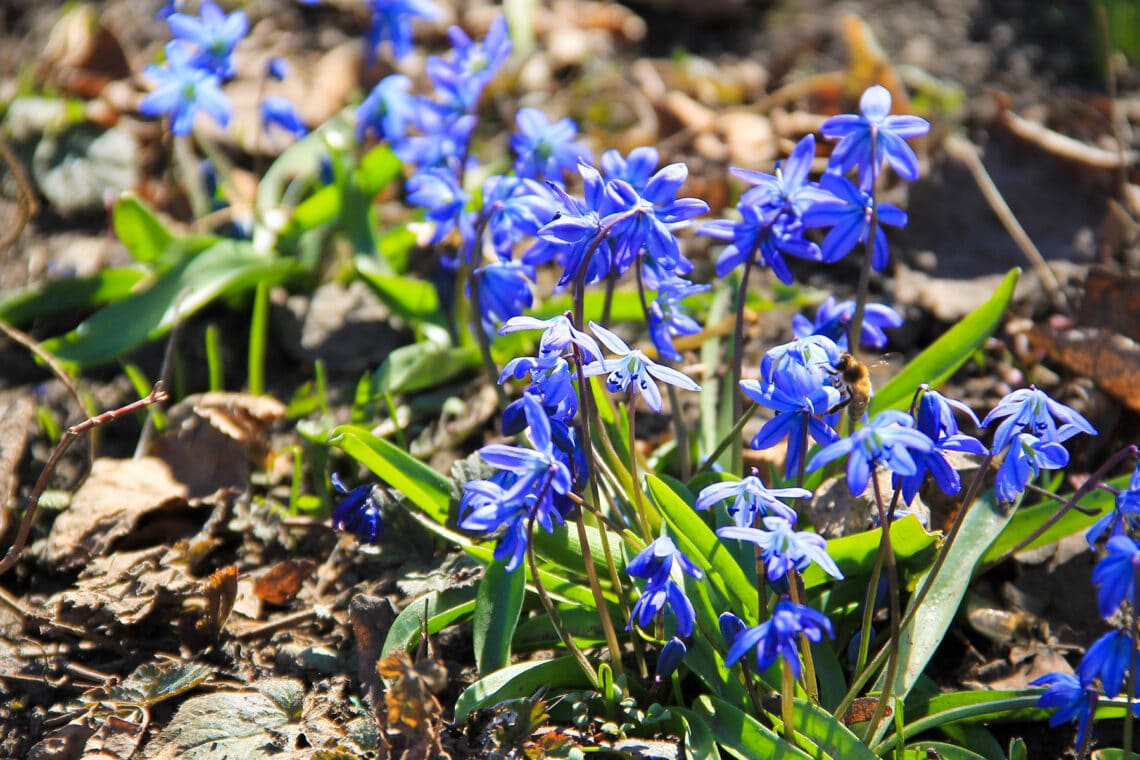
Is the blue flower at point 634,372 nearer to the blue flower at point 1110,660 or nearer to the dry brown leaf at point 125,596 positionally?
the blue flower at point 1110,660

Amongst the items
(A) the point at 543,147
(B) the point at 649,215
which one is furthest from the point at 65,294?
(B) the point at 649,215

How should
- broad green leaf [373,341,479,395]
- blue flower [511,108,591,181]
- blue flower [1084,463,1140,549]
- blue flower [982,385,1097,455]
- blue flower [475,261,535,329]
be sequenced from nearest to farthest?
blue flower [1084,463,1140,549], blue flower [982,385,1097,455], blue flower [475,261,535,329], blue flower [511,108,591,181], broad green leaf [373,341,479,395]

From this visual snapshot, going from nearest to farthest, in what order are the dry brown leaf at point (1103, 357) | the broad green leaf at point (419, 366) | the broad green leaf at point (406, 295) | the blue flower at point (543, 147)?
the blue flower at point (543, 147)
the dry brown leaf at point (1103, 357)
the broad green leaf at point (419, 366)
the broad green leaf at point (406, 295)

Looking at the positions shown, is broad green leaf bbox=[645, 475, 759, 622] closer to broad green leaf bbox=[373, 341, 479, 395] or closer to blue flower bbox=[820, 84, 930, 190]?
blue flower bbox=[820, 84, 930, 190]

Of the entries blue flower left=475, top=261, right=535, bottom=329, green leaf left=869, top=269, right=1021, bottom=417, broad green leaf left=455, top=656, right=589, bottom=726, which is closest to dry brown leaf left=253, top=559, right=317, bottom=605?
broad green leaf left=455, top=656, right=589, bottom=726

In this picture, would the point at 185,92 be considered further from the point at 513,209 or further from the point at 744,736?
the point at 744,736

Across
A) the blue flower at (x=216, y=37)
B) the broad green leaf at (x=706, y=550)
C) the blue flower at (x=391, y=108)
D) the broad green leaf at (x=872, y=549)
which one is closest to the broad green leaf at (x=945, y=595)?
the broad green leaf at (x=872, y=549)

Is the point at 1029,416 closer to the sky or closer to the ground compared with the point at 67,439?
closer to the sky
